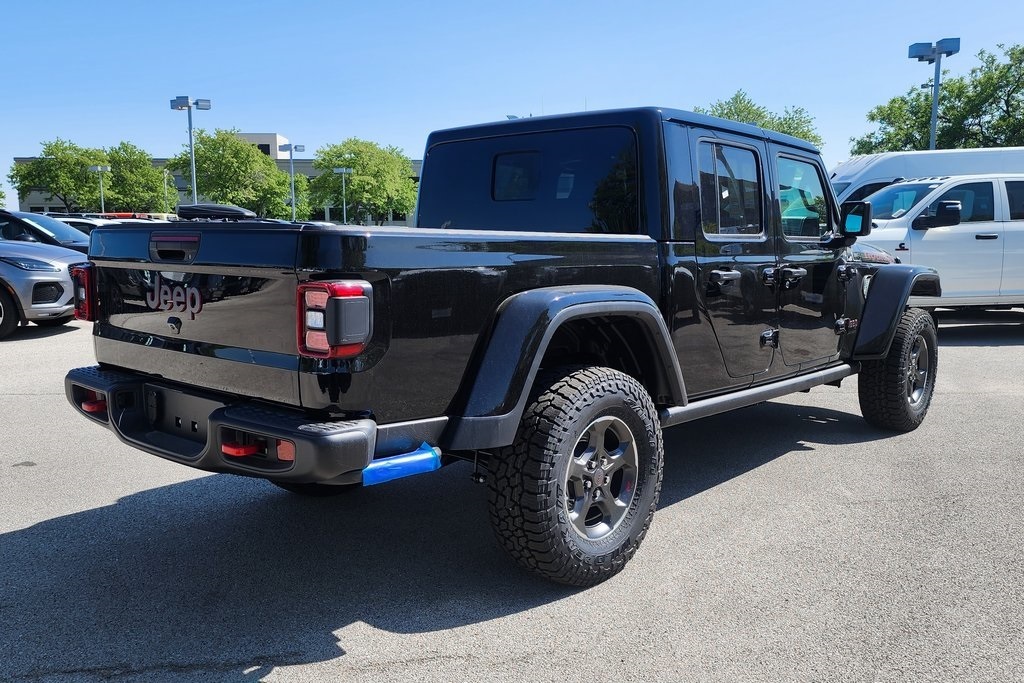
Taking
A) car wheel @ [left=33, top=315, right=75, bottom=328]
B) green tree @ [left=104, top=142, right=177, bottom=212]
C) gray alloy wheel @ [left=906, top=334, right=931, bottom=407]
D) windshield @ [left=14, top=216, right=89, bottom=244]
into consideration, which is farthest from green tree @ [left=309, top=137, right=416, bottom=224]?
gray alloy wheel @ [left=906, top=334, right=931, bottom=407]

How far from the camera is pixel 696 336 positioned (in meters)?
3.79

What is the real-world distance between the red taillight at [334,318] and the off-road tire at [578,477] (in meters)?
0.80

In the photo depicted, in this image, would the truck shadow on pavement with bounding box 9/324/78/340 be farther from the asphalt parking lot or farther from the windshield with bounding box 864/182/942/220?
the windshield with bounding box 864/182/942/220

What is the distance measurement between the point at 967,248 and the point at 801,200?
263 inches

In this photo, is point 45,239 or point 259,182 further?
point 259,182

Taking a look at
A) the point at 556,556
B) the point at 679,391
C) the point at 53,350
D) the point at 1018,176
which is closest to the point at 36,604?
the point at 556,556

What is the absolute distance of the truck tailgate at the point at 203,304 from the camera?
2611 mm

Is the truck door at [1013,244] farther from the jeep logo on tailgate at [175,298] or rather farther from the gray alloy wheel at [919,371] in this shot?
the jeep logo on tailgate at [175,298]

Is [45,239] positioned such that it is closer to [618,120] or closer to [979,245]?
[618,120]

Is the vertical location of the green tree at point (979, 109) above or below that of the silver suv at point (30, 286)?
above

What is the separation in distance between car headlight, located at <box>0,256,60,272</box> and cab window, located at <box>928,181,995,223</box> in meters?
11.0

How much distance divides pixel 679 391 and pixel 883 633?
1.25 meters

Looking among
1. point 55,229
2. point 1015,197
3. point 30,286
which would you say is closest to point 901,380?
point 1015,197

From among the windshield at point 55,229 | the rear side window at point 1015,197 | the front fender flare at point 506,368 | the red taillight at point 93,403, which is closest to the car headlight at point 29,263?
the windshield at point 55,229
